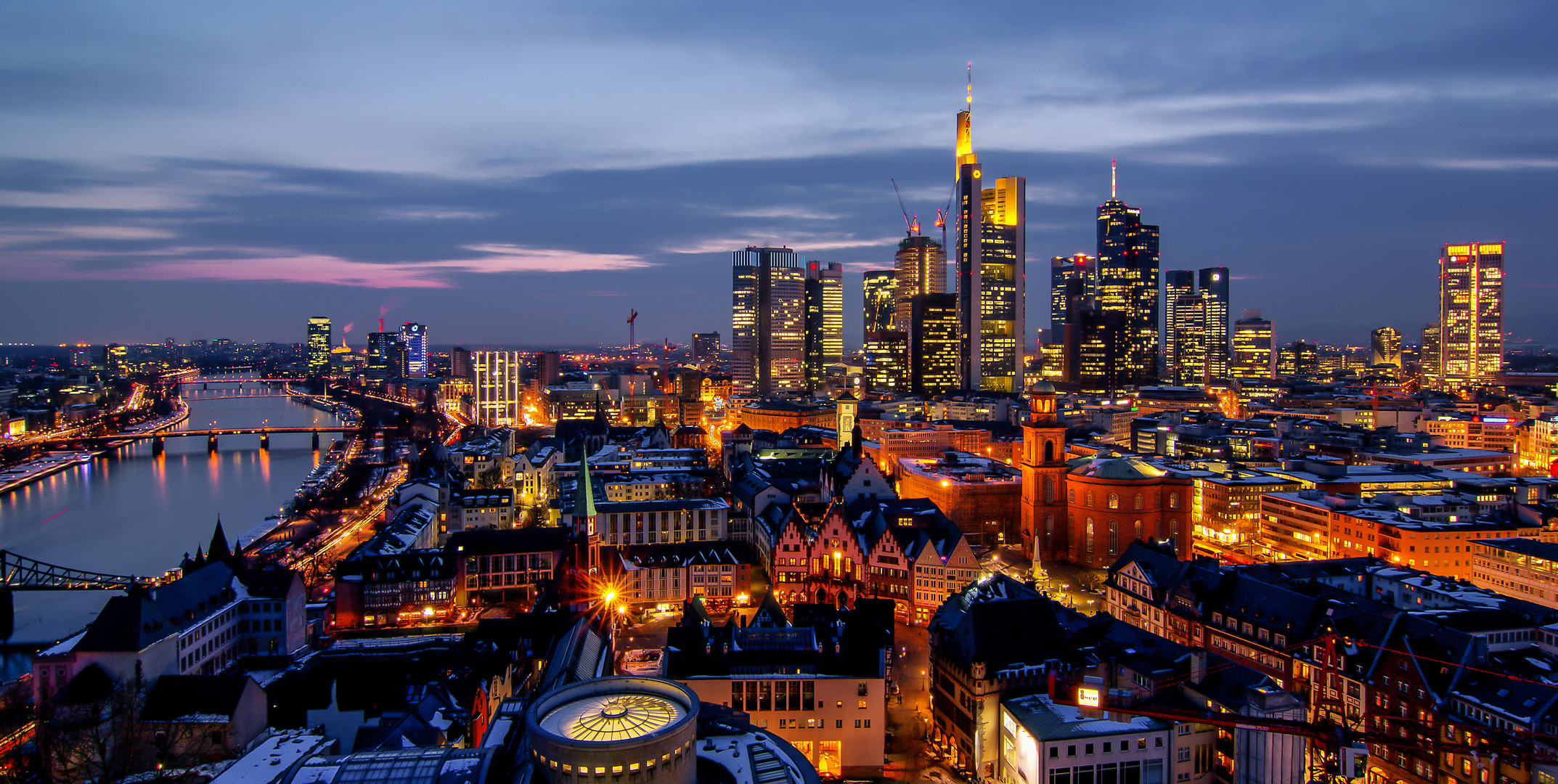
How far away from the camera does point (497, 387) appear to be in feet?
361

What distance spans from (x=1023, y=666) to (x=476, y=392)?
10228 cm

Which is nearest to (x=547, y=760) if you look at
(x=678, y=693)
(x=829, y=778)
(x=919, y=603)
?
(x=678, y=693)

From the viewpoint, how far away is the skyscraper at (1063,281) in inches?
5600

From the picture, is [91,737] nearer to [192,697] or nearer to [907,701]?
[192,697]

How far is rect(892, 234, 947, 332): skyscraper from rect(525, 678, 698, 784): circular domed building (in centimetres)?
12308

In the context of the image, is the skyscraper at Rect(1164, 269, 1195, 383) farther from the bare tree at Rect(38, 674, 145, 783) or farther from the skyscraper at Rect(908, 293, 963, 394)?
the bare tree at Rect(38, 674, 145, 783)

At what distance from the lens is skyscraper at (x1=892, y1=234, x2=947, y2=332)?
447 ft

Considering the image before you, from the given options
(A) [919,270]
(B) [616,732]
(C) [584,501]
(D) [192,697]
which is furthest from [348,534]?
(A) [919,270]

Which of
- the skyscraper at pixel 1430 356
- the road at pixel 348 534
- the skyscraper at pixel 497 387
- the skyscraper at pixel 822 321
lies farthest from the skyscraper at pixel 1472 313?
the road at pixel 348 534

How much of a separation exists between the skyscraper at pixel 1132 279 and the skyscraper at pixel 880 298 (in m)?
33.7

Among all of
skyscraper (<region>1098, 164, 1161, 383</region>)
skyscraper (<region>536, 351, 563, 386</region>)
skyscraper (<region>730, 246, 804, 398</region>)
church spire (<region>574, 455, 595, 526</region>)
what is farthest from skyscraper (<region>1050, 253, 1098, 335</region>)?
church spire (<region>574, 455, 595, 526</region>)

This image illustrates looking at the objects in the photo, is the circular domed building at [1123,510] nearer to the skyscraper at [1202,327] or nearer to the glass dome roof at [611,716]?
the glass dome roof at [611,716]

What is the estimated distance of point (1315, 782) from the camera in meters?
15.7

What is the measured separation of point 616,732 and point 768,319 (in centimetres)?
12067
